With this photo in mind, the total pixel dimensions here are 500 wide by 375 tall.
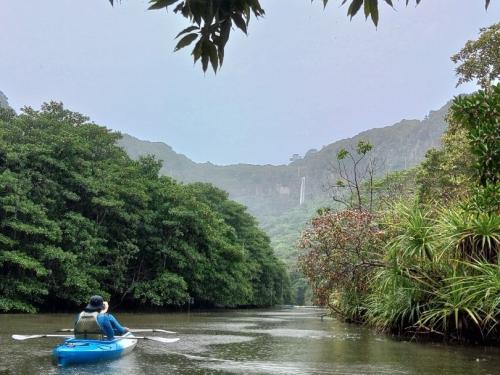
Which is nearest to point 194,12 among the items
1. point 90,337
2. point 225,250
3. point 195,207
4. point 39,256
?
point 90,337

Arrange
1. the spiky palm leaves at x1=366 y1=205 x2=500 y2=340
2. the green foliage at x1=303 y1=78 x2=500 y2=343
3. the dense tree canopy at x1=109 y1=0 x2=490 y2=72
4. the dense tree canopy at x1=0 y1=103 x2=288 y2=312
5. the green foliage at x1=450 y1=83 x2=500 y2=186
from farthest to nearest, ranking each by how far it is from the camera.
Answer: the dense tree canopy at x1=0 y1=103 x2=288 y2=312
the spiky palm leaves at x1=366 y1=205 x2=500 y2=340
the green foliage at x1=303 y1=78 x2=500 y2=343
the green foliage at x1=450 y1=83 x2=500 y2=186
the dense tree canopy at x1=109 y1=0 x2=490 y2=72

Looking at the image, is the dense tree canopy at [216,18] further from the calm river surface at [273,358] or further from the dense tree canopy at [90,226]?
the dense tree canopy at [90,226]

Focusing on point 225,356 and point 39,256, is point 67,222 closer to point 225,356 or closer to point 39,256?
point 39,256

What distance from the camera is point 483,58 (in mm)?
21422

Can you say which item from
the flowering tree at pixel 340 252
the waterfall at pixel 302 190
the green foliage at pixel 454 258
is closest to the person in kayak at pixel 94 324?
the green foliage at pixel 454 258

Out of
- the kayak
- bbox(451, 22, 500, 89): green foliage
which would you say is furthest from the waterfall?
the kayak

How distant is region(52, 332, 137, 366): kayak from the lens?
786cm

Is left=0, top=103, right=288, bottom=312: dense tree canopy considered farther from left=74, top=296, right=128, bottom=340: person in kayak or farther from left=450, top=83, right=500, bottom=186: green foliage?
left=450, top=83, right=500, bottom=186: green foliage

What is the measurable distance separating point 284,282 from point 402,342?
56545mm

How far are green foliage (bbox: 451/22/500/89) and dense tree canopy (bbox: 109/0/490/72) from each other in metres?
20.7

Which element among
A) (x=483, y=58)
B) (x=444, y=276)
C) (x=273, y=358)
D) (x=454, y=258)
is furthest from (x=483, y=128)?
(x=483, y=58)

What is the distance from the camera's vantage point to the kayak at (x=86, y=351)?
786cm

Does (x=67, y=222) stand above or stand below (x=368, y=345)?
above

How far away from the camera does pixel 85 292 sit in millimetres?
24141
